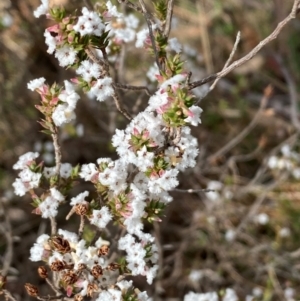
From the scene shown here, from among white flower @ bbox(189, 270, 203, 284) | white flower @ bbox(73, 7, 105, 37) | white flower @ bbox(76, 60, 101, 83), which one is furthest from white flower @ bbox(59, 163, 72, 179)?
white flower @ bbox(189, 270, 203, 284)

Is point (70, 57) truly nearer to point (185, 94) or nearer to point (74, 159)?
point (185, 94)

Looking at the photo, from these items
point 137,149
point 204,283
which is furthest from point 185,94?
point 204,283

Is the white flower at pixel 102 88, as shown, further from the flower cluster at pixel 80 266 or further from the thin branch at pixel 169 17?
the flower cluster at pixel 80 266

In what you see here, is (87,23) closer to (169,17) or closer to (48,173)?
(169,17)

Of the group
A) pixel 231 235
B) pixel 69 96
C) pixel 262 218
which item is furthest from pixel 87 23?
pixel 262 218

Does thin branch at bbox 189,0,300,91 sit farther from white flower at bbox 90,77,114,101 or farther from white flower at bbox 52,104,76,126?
white flower at bbox 52,104,76,126
